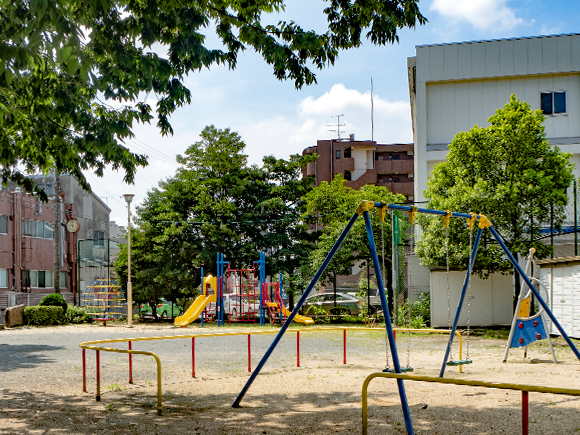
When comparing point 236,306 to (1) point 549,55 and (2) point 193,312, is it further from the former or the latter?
(1) point 549,55

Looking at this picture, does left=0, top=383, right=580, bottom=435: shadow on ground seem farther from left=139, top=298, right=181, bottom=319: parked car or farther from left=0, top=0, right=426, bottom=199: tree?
left=139, top=298, right=181, bottom=319: parked car

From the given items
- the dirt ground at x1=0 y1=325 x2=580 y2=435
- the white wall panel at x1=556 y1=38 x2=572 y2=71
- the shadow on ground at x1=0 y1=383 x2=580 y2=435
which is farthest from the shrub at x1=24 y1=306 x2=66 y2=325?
the white wall panel at x1=556 y1=38 x2=572 y2=71

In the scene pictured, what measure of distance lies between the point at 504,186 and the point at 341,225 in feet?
31.7

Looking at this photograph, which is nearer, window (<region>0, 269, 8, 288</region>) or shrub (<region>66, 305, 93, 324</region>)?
shrub (<region>66, 305, 93, 324</region>)

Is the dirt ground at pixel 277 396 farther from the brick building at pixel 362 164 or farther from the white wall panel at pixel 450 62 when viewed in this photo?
the brick building at pixel 362 164

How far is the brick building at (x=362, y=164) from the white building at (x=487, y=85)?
93.3ft

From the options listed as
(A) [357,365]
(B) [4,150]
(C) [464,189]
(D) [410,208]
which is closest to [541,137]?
(C) [464,189]

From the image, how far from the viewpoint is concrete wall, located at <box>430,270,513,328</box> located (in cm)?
2133

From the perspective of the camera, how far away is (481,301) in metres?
21.3

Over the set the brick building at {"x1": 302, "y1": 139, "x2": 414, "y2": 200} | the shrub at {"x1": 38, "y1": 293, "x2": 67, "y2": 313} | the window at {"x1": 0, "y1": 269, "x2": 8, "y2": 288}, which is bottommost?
the shrub at {"x1": 38, "y1": 293, "x2": 67, "y2": 313}

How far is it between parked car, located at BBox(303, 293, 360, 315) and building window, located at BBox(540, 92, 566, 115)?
11.7 metres

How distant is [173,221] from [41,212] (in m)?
14.5

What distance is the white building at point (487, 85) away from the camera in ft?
82.5

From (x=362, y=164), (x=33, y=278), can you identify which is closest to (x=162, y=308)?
(x=33, y=278)
